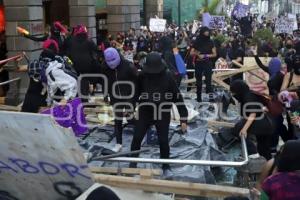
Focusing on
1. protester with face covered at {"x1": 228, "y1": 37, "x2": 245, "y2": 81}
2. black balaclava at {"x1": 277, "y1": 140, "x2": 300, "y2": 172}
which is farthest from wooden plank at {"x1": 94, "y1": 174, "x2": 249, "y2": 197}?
protester with face covered at {"x1": 228, "y1": 37, "x2": 245, "y2": 81}

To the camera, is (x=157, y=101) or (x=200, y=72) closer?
(x=157, y=101)

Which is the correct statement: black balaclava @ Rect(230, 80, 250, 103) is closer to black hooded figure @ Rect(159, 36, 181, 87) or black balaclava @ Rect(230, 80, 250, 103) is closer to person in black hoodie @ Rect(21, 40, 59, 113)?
person in black hoodie @ Rect(21, 40, 59, 113)

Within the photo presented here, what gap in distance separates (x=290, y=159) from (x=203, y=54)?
8476 millimetres

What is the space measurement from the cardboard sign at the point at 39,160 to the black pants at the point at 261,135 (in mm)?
3581

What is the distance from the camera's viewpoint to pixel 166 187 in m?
6.55

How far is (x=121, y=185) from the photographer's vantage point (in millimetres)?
6516

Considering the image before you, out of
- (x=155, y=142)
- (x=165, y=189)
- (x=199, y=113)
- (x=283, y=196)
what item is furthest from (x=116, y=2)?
(x=283, y=196)

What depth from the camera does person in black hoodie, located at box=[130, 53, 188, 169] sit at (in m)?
8.02

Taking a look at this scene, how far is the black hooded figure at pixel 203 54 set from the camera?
13.0 m

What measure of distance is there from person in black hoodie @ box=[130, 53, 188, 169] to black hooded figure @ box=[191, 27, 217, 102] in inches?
193

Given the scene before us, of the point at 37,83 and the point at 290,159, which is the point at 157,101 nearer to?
the point at 37,83

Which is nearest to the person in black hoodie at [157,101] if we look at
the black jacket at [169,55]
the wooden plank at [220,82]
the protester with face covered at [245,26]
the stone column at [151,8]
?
the black jacket at [169,55]

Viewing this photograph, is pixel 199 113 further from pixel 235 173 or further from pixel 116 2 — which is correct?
pixel 116 2

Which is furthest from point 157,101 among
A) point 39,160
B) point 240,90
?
point 39,160
